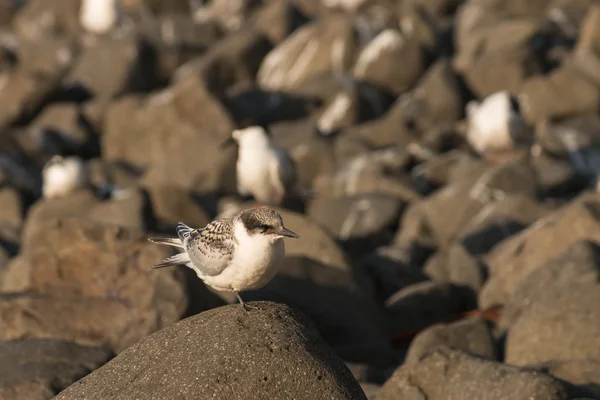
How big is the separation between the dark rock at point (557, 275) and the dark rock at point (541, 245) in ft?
2.46

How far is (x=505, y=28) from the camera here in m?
22.6

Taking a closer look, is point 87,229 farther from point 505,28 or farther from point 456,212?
point 505,28

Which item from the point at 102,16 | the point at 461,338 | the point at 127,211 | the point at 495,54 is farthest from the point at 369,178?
the point at 102,16

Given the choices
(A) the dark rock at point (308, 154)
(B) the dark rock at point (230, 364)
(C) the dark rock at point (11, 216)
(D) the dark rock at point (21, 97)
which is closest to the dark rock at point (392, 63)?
(A) the dark rock at point (308, 154)

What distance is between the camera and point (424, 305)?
11.3 metres

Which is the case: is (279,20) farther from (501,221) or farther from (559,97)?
(501,221)

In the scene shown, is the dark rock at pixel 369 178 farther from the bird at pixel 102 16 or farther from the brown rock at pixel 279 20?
the bird at pixel 102 16

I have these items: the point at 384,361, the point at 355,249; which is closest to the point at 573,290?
the point at 384,361

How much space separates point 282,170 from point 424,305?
12.8 feet

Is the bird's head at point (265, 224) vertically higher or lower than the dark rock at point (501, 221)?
higher

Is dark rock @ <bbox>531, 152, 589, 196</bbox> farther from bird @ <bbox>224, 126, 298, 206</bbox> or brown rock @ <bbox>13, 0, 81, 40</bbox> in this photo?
brown rock @ <bbox>13, 0, 81, 40</bbox>

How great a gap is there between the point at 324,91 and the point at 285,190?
7.69 m

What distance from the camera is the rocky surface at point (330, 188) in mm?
7891

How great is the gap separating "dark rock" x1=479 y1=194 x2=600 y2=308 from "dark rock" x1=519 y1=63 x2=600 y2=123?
810cm
